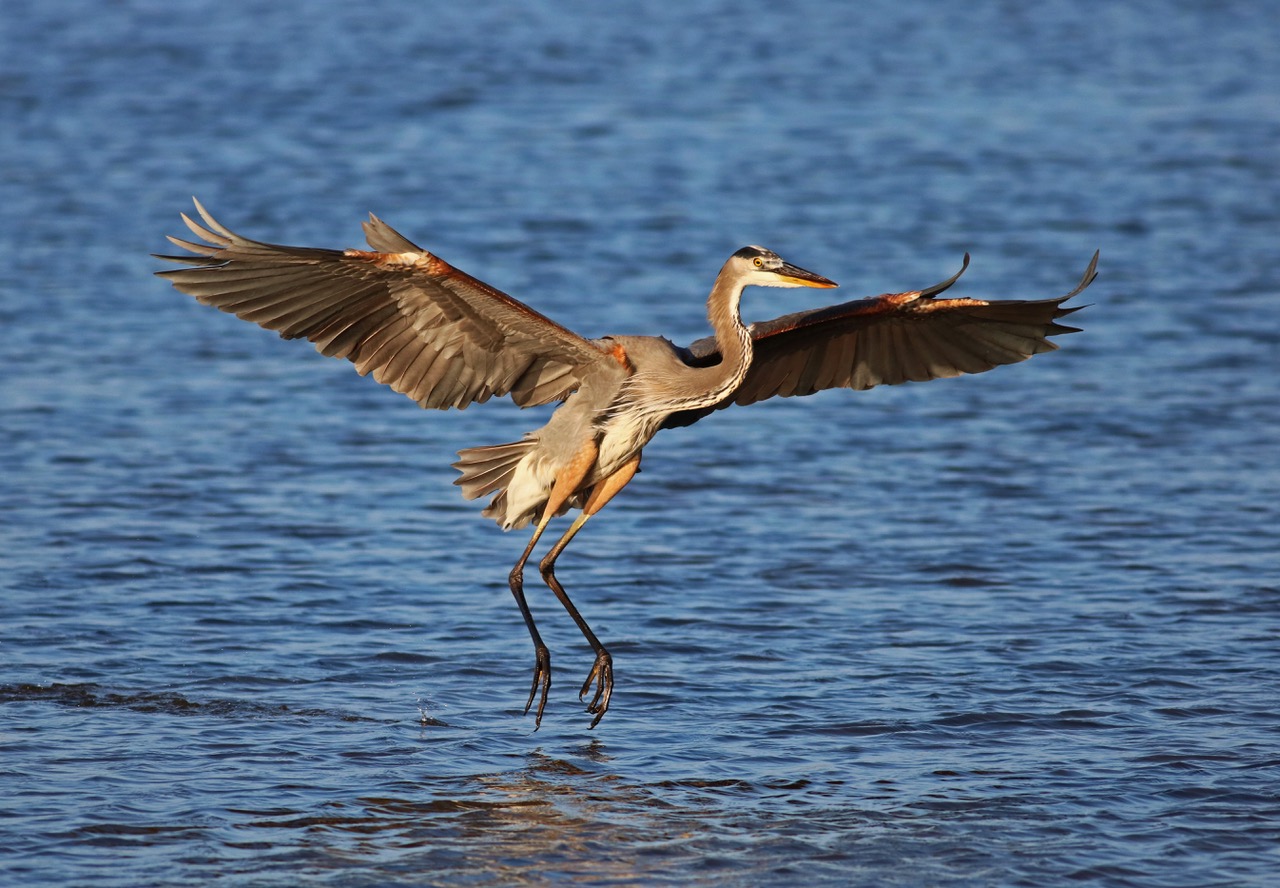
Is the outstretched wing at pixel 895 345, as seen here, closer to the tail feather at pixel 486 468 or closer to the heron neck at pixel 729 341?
the heron neck at pixel 729 341

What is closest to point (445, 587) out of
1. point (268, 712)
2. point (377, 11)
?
point (268, 712)

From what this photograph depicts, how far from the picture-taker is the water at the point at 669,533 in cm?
705

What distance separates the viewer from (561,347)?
817 cm

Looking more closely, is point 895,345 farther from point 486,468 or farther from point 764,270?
point 486,468

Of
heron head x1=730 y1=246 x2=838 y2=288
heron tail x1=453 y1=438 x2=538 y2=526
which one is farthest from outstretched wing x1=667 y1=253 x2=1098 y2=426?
heron tail x1=453 y1=438 x2=538 y2=526

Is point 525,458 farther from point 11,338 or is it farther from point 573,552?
point 11,338

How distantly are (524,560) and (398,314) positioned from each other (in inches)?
59.9

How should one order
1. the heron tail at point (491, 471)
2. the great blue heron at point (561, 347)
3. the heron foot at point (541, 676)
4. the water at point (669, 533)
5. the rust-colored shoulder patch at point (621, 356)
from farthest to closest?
the heron tail at point (491, 471)
the rust-colored shoulder patch at point (621, 356)
the heron foot at point (541, 676)
the great blue heron at point (561, 347)
the water at point (669, 533)

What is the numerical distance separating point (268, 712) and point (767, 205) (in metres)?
12.2

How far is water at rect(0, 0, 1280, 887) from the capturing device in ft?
23.1

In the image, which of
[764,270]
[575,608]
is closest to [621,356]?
[764,270]

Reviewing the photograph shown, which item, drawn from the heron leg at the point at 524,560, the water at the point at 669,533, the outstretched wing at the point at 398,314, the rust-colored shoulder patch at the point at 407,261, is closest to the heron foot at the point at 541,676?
the heron leg at the point at 524,560

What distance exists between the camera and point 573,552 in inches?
425

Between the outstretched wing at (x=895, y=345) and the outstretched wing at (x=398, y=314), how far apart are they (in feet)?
3.05
